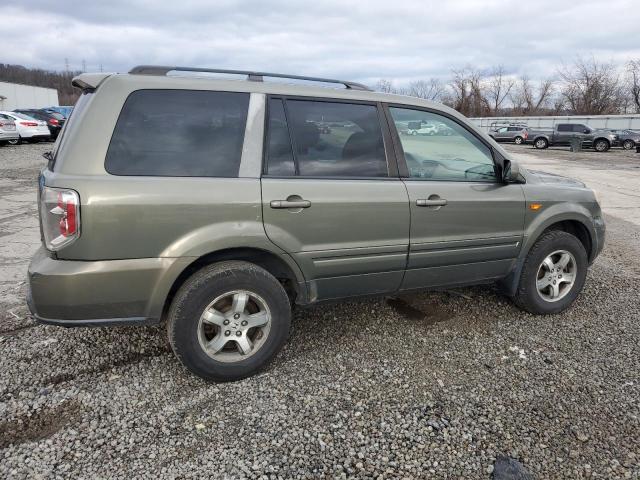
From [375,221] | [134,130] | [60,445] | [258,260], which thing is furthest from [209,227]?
[60,445]

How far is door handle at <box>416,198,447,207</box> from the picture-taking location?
3283 mm

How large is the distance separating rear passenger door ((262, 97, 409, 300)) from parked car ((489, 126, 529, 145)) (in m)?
35.2

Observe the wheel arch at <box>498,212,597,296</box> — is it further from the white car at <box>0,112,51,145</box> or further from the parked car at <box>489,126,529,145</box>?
the parked car at <box>489,126,529,145</box>

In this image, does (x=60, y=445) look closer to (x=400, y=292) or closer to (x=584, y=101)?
(x=400, y=292)

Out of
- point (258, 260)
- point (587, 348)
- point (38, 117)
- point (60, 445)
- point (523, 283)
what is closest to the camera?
point (60, 445)

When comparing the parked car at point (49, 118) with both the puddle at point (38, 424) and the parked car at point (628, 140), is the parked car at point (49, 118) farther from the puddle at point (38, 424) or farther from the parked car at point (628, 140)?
the parked car at point (628, 140)

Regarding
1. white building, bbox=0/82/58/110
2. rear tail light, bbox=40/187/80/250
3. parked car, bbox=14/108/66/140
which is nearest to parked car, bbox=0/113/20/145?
parked car, bbox=14/108/66/140

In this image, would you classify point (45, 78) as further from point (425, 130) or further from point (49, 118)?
point (425, 130)

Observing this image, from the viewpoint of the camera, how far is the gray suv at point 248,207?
257 centimetres

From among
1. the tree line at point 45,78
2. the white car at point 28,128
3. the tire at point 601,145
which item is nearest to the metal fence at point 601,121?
the tire at point 601,145

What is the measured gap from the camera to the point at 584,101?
5653 cm

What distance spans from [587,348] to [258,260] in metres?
2.49

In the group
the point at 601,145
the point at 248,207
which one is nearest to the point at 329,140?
the point at 248,207

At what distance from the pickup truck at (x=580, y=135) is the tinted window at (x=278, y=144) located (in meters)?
31.6
